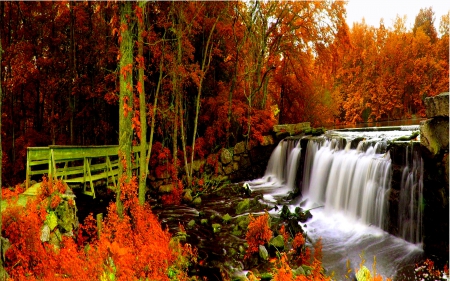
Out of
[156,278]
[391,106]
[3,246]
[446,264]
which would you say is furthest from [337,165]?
[391,106]

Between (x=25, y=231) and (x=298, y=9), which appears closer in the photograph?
(x=25, y=231)

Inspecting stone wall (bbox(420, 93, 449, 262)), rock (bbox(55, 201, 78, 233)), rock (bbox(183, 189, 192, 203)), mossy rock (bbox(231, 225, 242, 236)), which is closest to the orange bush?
mossy rock (bbox(231, 225, 242, 236))

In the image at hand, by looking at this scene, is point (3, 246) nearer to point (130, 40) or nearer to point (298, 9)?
point (130, 40)

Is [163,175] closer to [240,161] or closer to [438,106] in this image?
[240,161]

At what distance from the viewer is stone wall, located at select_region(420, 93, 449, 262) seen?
714 cm

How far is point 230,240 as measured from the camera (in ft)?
28.8

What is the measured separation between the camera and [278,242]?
7848 millimetres

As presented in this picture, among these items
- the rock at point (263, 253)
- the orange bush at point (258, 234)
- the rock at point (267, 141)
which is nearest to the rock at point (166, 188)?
the rock at point (267, 141)

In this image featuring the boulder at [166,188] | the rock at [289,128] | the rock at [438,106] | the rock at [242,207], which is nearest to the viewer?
the rock at [438,106]

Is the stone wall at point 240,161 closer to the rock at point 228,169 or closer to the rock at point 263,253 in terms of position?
the rock at point 228,169

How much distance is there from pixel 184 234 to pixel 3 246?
542 centimetres

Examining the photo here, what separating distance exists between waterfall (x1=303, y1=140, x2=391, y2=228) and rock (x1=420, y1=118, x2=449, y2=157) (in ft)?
5.55

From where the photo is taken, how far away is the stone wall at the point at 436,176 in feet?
23.4

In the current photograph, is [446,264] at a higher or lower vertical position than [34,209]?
lower
